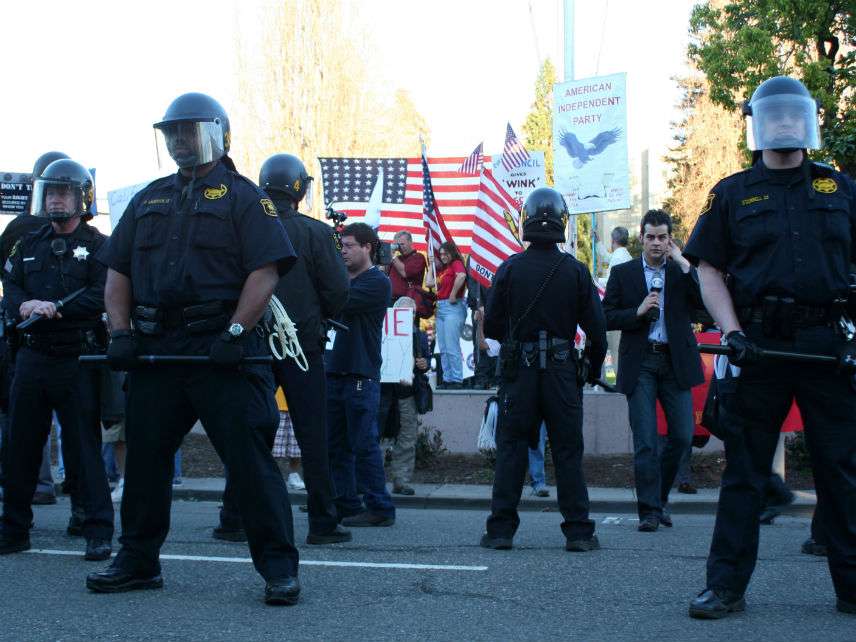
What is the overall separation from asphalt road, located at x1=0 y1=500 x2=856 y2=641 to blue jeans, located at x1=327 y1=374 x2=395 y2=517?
23.4 inches

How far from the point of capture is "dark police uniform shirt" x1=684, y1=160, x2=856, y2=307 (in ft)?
16.5

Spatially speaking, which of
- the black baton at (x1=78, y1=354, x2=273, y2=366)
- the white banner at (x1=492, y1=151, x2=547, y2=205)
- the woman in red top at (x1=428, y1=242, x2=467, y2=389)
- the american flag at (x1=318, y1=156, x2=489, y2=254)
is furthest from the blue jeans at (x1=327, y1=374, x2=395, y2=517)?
the american flag at (x1=318, y1=156, x2=489, y2=254)

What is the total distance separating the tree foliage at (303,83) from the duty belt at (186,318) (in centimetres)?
3354

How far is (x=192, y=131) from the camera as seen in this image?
5.60m

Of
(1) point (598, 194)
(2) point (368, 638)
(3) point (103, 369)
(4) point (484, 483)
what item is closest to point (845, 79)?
(1) point (598, 194)

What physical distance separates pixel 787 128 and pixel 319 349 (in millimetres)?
3313

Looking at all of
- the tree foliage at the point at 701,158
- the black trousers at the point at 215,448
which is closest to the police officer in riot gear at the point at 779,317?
the black trousers at the point at 215,448

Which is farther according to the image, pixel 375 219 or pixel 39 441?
pixel 375 219

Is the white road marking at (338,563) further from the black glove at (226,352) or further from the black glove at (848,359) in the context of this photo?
the black glove at (848,359)

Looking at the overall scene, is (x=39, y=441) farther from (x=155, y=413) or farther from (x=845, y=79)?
(x=845, y=79)

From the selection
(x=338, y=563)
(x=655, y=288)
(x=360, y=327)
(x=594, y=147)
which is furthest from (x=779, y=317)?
(x=594, y=147)

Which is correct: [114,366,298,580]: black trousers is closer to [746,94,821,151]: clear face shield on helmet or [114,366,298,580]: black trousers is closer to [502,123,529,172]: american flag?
[746,94,821,151]: clear face shield on helmet

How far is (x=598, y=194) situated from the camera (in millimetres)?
12617

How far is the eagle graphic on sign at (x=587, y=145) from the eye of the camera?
12555mm
